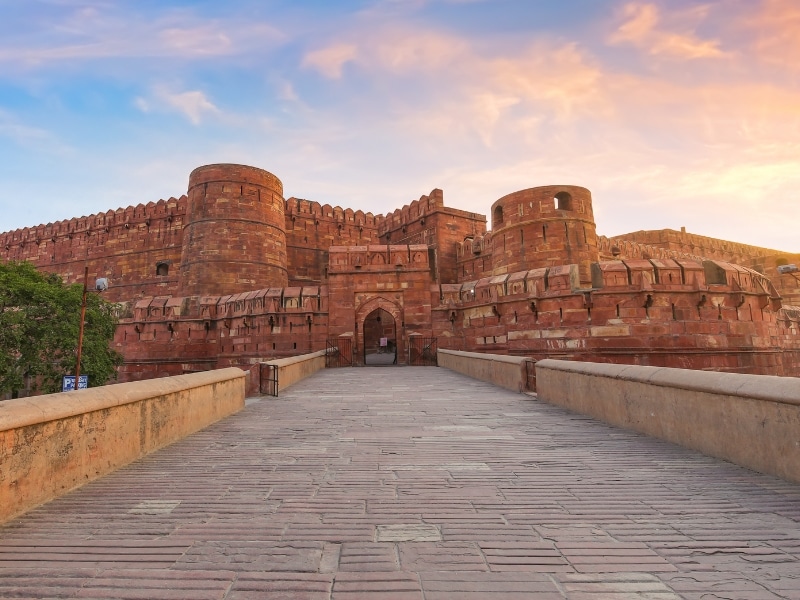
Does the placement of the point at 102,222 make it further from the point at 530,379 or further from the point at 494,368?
the point at 530,379

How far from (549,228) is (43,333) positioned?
20.9 m

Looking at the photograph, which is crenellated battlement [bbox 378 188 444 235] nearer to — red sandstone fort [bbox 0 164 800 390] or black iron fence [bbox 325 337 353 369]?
red sandstone fort [bbox 0 164 800 390]

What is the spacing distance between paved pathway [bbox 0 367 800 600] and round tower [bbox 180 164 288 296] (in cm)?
2080

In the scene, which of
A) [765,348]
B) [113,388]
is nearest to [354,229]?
[765,348]

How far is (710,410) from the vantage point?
3447 mm

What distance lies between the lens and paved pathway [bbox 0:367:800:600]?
5.60 feet

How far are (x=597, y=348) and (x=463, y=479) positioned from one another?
12.1 metres

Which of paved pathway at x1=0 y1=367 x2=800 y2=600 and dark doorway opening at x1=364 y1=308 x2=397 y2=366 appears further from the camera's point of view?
dark doorway opening at x1=364 y1=308 x2=397 y2=366

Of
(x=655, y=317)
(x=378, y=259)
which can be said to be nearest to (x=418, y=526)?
(x=655, y=317)

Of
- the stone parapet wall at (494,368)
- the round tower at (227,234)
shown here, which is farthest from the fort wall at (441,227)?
the stone parapet wall at (494,368)

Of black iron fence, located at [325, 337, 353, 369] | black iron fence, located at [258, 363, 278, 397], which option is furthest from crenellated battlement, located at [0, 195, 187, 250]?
black iron fence, located at [258, 363, 278, 397]

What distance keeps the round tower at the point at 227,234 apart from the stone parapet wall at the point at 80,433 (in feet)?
65.8

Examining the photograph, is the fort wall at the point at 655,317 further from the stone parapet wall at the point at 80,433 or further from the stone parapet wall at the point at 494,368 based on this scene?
the stone parapet wall at the point at 80,433

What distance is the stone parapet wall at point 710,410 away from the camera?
2.80 metres
